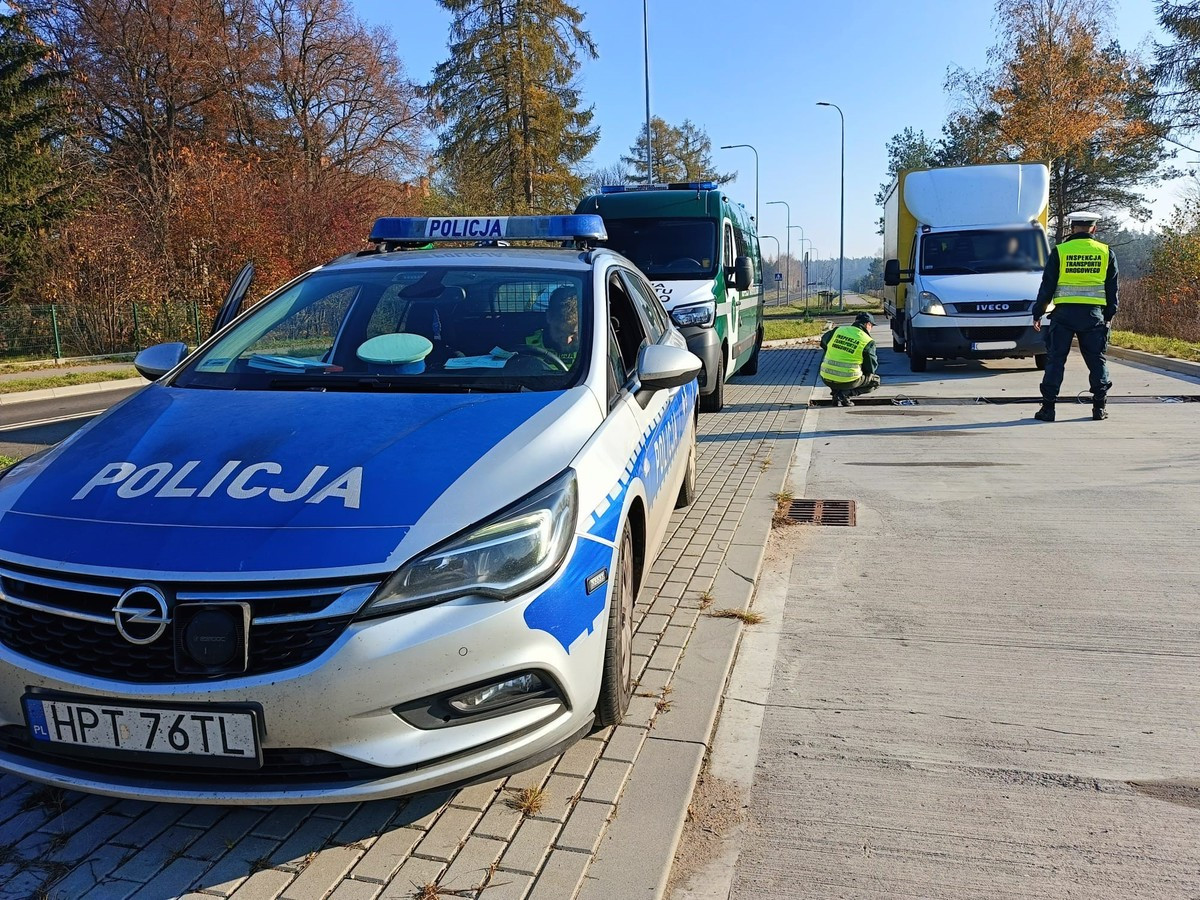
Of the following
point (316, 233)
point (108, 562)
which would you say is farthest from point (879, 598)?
point (316, 233)

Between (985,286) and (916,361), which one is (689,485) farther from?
(916,361)

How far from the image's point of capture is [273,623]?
2402 mm

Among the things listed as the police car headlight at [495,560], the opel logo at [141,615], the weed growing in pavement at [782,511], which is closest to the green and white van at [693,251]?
the weed growing in pavement at [782,511]

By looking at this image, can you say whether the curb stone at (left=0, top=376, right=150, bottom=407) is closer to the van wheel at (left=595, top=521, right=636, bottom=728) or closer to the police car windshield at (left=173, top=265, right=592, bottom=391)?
the police car windshield at (left=173, top=265, right=592, bottom=391)

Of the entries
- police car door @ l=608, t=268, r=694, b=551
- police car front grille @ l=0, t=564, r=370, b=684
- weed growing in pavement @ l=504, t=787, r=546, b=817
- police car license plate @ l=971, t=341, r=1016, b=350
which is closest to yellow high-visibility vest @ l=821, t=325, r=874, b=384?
police car license plate @ l=971, t=341, r=1016, b=350

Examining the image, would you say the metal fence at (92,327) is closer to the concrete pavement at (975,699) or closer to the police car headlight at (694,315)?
the police car headlight at (694,315)

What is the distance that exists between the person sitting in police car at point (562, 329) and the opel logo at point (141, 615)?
69.5 inches

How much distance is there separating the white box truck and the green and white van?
12.0ft

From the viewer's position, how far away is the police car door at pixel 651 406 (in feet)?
13.4

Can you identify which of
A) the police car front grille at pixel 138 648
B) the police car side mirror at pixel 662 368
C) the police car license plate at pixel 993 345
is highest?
the police car side mirror at pixel 662 368

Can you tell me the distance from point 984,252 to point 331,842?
14654mm

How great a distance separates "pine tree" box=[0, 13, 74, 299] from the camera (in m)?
26.6

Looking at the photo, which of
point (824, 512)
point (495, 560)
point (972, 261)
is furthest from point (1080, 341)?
point (495, 560)

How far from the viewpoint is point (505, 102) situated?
1364 inches
